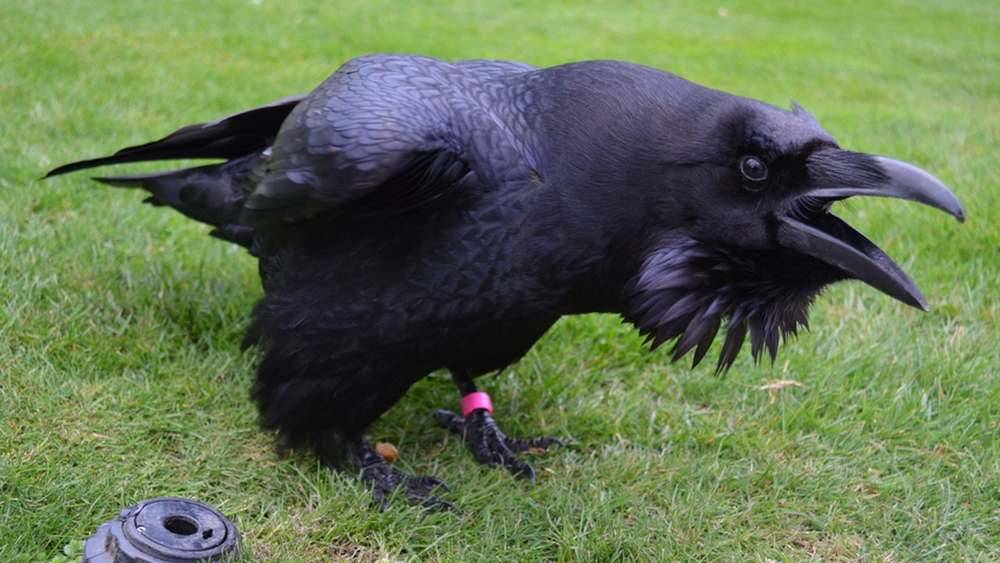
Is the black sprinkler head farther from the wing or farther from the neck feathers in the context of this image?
the neck feathers

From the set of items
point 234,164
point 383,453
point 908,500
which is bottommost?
point 383,453

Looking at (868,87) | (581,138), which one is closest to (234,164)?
(581,138)

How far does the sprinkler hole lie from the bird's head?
48.6 inches

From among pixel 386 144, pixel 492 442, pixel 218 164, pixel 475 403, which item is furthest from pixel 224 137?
pixel 492 442

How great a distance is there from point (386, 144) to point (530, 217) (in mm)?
419

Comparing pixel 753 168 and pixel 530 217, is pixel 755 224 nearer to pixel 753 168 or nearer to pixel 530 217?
pixel 753 168

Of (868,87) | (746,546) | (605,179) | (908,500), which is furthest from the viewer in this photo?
(868,87)

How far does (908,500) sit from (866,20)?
12.9 metres

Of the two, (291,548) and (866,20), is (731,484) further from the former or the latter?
(866,20)

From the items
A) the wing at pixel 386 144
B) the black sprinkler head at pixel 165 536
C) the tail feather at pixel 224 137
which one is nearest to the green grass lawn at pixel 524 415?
the black sprinkler head at pixel 165 536

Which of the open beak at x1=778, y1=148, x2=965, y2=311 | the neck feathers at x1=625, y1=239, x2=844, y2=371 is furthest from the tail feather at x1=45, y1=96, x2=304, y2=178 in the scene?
the open beak at x1=778, y1=148, x2=965, y2=311

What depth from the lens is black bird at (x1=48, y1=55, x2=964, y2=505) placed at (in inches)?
101

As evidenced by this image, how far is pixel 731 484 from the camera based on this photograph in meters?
3.23

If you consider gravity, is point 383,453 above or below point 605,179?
below
